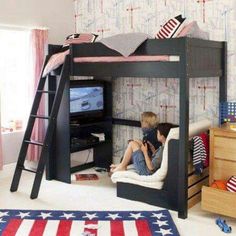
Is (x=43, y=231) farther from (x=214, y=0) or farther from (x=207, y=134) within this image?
(x=214, y=0)

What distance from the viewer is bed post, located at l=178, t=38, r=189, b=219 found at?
3.20 metres

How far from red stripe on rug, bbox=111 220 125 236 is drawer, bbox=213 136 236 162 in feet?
3.44

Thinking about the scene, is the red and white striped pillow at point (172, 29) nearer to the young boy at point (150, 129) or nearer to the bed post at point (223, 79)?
the bed post at point (223, 79)

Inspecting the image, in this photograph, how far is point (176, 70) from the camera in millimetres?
3248

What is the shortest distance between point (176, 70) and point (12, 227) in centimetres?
183

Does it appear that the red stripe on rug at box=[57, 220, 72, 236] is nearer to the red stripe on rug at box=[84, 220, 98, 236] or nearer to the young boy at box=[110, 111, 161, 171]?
the red stripe on rug at box=[84, 220, 98, 236]

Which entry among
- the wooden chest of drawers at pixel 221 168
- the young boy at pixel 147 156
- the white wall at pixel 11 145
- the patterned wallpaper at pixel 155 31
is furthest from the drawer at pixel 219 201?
the white wall at pixel 11 145

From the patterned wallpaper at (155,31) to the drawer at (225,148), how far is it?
27.5 inches

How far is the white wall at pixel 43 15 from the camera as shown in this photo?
439 cm

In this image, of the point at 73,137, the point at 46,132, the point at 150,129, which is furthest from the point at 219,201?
the point at 73,137

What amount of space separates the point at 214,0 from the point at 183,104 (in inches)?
53.7

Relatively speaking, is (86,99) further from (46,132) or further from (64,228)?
(64,228)

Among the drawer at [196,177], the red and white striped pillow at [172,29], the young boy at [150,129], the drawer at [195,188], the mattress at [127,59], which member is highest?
the red and white striped pillow at [172,29]

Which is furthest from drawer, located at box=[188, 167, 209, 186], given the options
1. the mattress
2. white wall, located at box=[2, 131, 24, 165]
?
white wall, located at box=[2, 131, 24, 165]
